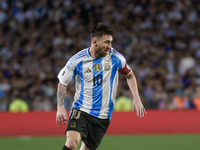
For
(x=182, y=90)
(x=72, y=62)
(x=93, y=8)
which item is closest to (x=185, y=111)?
(x=182, y=90)

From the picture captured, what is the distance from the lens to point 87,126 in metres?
4.23

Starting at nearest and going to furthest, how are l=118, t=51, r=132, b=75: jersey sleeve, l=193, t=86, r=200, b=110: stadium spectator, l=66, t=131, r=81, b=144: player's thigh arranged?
l=66, t=131, r=81, b=144: player's thigh
l=118, t=51, r=132, b=75: jersey sleeve
l=193, t=86, r=200, b=110: stadium spectator

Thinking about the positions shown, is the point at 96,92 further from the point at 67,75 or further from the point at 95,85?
the point at 67,75

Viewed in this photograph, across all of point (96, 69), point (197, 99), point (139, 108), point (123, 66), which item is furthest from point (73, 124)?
point (197, 99)

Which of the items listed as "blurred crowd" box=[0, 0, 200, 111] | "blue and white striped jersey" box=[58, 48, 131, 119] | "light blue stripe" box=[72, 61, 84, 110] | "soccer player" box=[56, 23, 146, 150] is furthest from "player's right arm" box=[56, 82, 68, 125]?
"blurred crowd" box=[0, 0, 200, 111]

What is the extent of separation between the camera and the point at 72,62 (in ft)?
→ 13.8

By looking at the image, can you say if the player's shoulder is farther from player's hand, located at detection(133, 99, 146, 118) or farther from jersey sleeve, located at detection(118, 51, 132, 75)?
player's hand, located at detection(133, 99, 146, 118)

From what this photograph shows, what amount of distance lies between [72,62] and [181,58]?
8.93 m

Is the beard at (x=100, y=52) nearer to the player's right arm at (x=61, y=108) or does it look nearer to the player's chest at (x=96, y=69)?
the player's chest at (x=96, y=69)

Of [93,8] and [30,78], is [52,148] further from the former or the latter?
[93,8]

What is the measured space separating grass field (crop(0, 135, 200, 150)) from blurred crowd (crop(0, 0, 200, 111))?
119 centimetres

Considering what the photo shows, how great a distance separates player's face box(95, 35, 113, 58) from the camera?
4.14 m

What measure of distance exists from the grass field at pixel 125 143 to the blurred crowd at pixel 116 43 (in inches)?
46.8

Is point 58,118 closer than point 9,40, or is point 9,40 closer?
point 58,118
